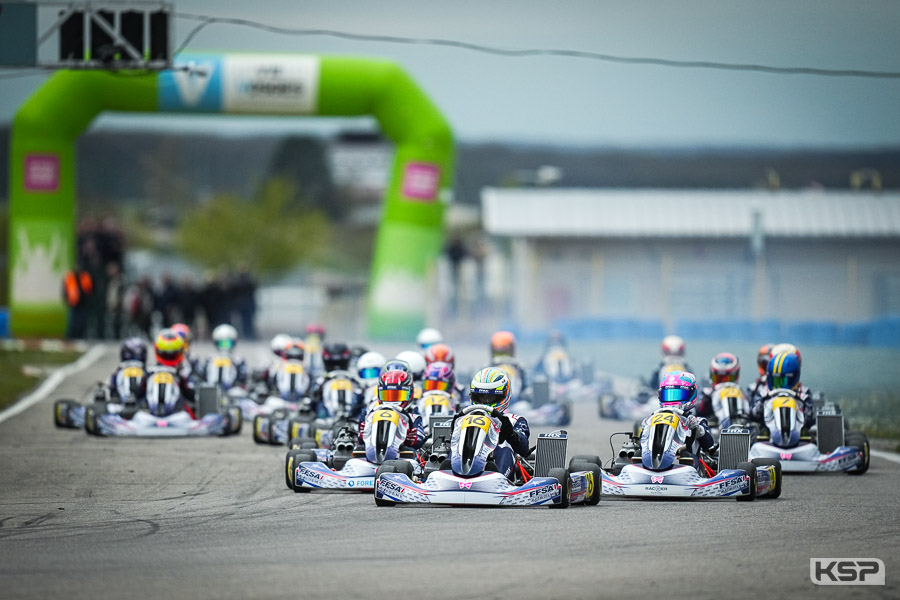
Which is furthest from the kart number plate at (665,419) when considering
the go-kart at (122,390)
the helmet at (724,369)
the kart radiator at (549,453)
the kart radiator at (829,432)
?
the go-kart at (122,390)

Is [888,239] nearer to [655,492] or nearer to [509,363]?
[509,363]

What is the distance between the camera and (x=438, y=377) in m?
14.9

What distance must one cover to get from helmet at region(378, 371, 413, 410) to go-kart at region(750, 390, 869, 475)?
333 cm

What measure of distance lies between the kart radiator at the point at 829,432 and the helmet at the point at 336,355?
198 inches

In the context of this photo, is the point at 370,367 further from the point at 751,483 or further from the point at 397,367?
the point at 751,483

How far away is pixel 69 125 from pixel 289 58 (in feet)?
16.0

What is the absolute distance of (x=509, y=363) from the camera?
62.2 feet

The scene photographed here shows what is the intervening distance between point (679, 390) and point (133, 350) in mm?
7675

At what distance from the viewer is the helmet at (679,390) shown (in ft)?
39.4

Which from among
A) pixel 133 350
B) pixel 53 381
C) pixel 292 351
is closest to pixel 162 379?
pixel 133 350

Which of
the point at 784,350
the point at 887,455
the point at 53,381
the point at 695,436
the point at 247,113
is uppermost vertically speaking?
the point at 247,113

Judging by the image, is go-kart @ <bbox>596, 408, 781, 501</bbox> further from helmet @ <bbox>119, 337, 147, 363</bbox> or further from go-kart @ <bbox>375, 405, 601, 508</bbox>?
helmet @ <bbox>119, 337, 147, 363</bbox>

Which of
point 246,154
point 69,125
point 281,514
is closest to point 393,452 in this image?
point 281,514

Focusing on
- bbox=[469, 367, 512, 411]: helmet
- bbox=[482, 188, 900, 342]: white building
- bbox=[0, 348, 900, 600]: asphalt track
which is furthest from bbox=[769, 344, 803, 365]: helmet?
bbox=[482, 188, 900, 342]: white building
